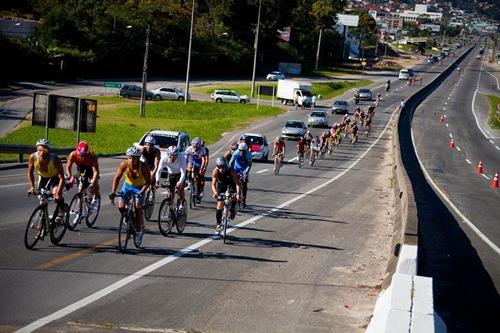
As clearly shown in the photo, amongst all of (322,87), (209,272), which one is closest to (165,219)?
(209,272)

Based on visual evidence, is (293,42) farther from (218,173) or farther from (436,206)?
(218,173)

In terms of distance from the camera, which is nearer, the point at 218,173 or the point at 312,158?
the point at 218,173

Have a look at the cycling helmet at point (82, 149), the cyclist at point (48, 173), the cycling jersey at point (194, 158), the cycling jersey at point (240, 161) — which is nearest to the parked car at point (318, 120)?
the cycling jersey at point (194, 158)

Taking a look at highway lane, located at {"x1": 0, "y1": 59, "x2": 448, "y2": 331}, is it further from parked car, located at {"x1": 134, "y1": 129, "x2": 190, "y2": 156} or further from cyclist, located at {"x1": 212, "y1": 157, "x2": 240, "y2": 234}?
parked car, located at {"x1": 134, "y1": 129, "x2": 190, "y2": 156}

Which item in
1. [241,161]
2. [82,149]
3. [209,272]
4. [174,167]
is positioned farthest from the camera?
[241,161]

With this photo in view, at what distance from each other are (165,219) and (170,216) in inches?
7.9

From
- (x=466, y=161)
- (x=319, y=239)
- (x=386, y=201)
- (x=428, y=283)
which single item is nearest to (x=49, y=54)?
(x=466, y=161)

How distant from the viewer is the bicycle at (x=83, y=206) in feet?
51.8

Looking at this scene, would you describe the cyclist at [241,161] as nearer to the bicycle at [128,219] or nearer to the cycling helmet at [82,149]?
the cycling helmet at [82,149]

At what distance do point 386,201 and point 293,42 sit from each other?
386 ft

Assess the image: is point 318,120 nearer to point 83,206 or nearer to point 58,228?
point 83,206

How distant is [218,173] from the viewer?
16.3 m

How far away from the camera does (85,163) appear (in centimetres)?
1584

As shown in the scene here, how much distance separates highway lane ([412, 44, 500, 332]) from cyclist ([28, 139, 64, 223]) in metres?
5.95
